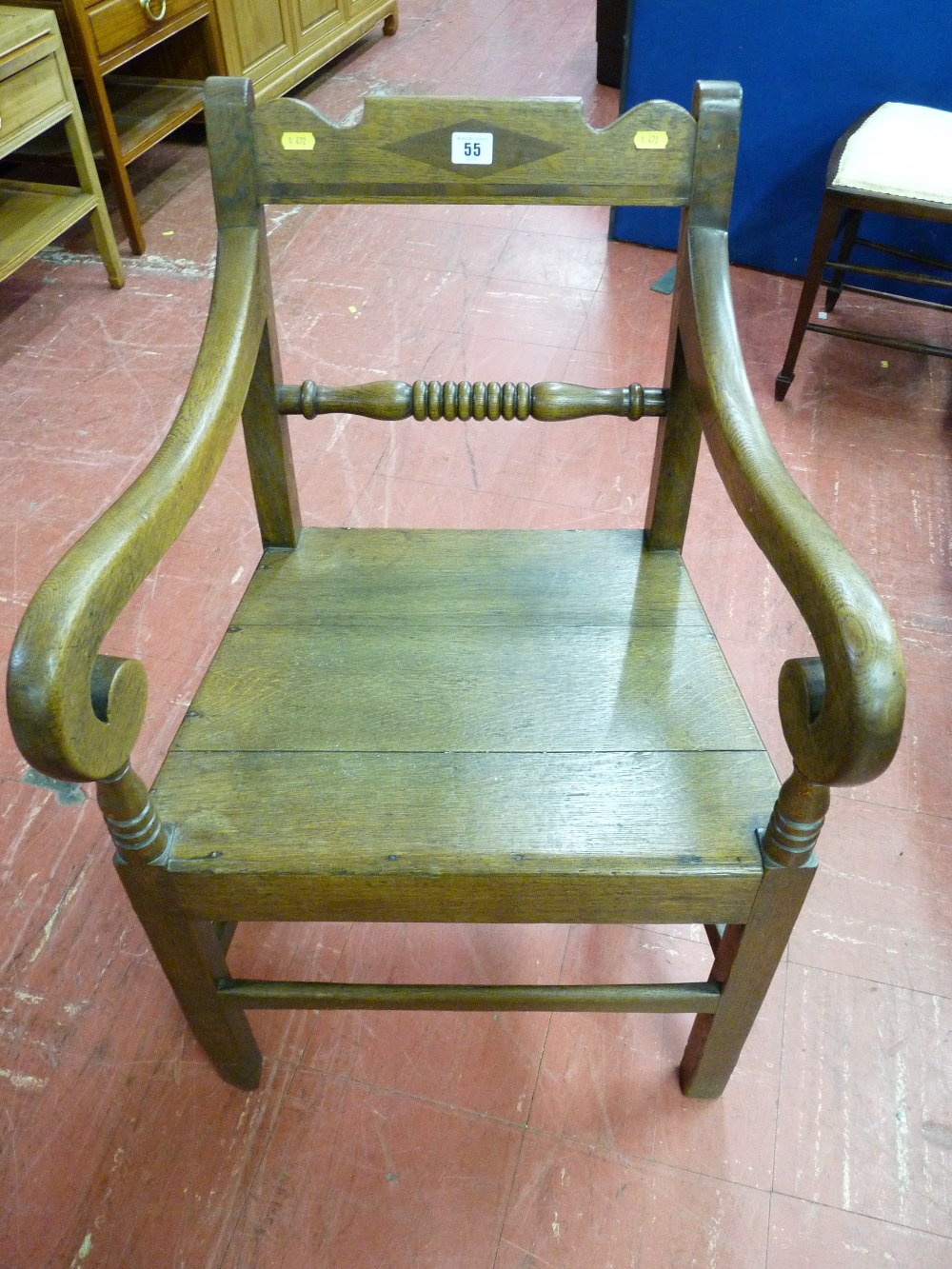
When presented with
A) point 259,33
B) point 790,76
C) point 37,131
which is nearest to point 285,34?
point 259,33

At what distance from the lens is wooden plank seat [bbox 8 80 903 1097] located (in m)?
0.65

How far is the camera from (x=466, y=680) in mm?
918

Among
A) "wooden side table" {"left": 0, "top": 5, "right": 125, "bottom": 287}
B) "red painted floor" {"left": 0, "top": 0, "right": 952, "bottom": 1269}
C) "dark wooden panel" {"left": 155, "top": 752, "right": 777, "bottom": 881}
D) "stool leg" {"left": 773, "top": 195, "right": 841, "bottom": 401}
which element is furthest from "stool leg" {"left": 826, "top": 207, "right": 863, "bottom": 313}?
"wooden side table" {"left": 0, "top": 5, "right": 125, "bottom": 287}

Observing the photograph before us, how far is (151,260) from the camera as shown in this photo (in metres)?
2.70

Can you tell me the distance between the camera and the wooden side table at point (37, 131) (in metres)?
2.05

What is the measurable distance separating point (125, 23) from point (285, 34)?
1.09 meters

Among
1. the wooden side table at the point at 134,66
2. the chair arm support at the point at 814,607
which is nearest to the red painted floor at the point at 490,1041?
the chair arm support at the point at 814,607

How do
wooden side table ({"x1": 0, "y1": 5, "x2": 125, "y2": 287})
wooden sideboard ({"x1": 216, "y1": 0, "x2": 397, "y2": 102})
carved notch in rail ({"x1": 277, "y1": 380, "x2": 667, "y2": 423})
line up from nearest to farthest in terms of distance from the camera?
carved notch in rail ({"x1": 277, "y1": 380, "x2": 667, "y2": 423}) < wooden side table ({"x1": 0, "y1": 5, "x2": 125, "y2": 287}) < wooden sideboard ({"x1": 216, "y1": 0, "x2": 397, "y2": 102})

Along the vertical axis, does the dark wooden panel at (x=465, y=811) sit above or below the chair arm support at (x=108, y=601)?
below

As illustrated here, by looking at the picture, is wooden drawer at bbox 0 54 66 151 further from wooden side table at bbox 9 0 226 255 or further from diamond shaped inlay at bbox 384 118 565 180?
diamond shaped inlay at bbox 384 118 565 180

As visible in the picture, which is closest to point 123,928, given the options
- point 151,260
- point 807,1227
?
point 807,1227

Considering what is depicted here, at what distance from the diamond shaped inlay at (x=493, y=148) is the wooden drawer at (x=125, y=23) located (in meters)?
1.99

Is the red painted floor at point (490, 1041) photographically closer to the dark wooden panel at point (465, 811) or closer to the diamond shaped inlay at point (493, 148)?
the dark wooden panel at point (465, 811)

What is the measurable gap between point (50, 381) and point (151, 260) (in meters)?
0.68
